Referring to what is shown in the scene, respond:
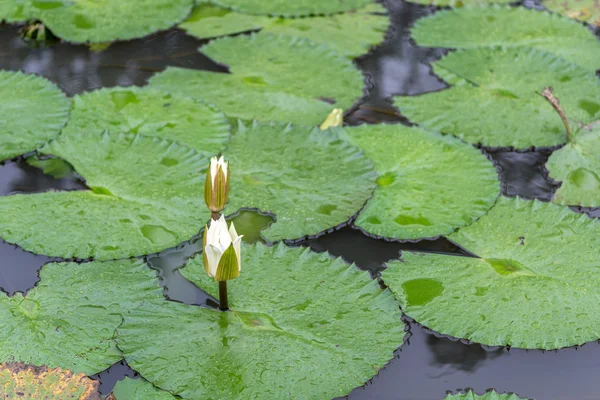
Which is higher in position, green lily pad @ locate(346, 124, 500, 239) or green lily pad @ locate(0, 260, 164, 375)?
green lily pad @ locate(0, 260, 164, 375)

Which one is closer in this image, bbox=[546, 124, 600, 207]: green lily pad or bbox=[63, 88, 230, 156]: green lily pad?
bbox=[546, 124, 600, 207]: green lily pad

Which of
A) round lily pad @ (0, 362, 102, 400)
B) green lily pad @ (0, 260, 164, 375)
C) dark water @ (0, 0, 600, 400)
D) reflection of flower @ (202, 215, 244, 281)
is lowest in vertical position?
dark water @ (0, 0, 600, 400)

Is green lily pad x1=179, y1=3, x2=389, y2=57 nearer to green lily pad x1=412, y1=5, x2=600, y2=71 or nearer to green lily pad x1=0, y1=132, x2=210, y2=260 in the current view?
green lily pad x1=412, y1=5, x2=600, y2=71

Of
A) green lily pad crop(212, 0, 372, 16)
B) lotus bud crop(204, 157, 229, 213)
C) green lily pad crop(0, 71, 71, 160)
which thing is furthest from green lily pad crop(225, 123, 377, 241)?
green lily pad crop(212, 0, 372, 16)

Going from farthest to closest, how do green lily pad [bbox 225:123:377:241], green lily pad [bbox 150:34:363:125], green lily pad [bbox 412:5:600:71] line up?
green lily pad [bbox 412:5:600:71], green lily pad [bbox 150:34:363:125], green lily pad [bbox 225:123:377:241]

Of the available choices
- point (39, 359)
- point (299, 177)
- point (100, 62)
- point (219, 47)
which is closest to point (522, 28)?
point (219, 47)
